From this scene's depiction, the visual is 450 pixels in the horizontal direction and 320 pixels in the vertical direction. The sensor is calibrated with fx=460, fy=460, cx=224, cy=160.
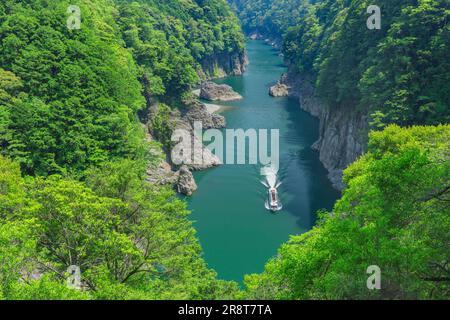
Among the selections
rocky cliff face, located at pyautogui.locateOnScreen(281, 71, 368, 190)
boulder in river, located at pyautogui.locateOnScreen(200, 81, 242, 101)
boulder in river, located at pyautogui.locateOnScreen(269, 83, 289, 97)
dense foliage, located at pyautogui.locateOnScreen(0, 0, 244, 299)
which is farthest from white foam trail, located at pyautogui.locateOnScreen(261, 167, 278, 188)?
boulder in river, located at pyautogui.locateOnScreen(269, 83, 289, 97)

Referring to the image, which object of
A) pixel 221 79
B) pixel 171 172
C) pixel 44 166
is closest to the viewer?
pixel 44 166

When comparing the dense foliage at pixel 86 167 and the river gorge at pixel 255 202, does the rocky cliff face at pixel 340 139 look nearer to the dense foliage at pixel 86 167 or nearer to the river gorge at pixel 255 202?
the river gorge at pixel 255 202

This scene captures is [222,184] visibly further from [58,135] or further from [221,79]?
[221,79]

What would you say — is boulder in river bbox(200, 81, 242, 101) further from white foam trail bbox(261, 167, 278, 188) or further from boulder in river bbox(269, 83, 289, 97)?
white foam trail bbox(261, 167, 278, 188)

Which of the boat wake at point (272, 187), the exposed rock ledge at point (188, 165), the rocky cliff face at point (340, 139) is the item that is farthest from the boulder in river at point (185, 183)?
the rocky cliff face at point (340, 139)

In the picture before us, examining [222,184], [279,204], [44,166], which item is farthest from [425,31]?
[44,166]

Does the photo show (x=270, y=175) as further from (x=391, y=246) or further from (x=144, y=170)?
(x=391, y=246)

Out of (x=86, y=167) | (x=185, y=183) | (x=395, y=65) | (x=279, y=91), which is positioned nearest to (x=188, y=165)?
(x=185, y=183)
